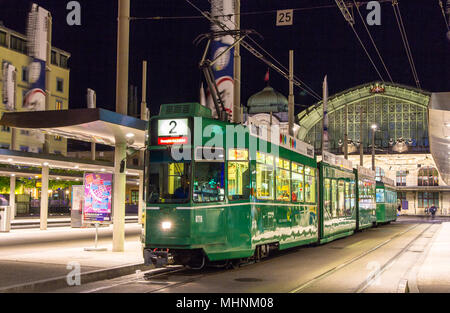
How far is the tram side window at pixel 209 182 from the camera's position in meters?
12.6

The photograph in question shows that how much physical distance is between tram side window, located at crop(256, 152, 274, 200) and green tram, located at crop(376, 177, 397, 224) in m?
22.0

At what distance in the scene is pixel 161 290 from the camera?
1066 cm

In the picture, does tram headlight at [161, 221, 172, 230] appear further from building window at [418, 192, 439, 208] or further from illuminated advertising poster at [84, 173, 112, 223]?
building window at [418, 192, 439, 208]

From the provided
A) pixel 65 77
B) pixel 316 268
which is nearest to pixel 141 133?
pixel 316 268

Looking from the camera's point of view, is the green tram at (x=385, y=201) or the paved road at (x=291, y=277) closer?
the paved road at (x=291, y=277)

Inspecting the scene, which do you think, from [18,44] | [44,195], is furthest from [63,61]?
[44,195]

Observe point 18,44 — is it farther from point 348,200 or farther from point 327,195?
point 327,195

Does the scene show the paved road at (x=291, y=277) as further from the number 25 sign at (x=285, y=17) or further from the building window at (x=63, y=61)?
the building window at (x=63, y=61)

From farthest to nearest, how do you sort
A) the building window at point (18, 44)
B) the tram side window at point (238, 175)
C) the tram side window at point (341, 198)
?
the building window at point (18, 44) < the tram side window at point (341, 198) < the tram side window at point (238, 175)

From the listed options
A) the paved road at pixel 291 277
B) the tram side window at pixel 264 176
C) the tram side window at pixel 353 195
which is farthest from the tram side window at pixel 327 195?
the tram side window at pixel 264 176

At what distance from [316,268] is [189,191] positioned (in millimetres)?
4030

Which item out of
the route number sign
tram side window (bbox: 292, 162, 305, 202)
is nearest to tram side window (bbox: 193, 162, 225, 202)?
the route number sign

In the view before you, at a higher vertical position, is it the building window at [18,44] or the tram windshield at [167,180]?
the building window at [18,44]
